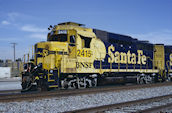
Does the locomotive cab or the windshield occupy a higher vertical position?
the windshield

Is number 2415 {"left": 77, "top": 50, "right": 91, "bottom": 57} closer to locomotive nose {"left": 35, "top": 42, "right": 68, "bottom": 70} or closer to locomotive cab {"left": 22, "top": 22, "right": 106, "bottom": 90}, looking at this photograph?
locomotive cab {"left": 22, "top": 22, "right": 106, "bottom": 90}

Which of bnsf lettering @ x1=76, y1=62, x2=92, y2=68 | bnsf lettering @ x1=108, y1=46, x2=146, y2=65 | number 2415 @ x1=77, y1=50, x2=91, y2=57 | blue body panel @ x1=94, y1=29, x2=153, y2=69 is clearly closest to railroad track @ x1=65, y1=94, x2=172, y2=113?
bnsf lettering @ x1=76, y1=62, x2=92, y2=68

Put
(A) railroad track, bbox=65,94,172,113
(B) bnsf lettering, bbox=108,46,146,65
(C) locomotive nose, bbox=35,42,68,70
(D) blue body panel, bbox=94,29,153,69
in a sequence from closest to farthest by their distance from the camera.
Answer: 1. (A) railroad track, bbox=65,94,172,113
2. (C) locomotive nose, bbox=35,42,68,70
3. (D) blue body panel, bbox=94,29,153,69
4. (B) bnsf lettering, bbox=108,46,146,65

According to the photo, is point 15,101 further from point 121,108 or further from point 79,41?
point 79,41

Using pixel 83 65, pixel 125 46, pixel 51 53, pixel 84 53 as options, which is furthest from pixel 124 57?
pixel 51 53

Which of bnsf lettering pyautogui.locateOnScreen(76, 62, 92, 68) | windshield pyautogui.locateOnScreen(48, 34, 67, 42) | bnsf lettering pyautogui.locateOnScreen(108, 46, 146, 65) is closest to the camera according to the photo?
bnsf lettering pyautogui.locateOnScreen(76, 62, 92, 68)

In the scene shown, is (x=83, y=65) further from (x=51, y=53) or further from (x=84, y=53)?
(x=51, y=53)

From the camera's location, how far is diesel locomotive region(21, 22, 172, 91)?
1015cm

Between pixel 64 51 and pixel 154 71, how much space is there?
29.5 feet

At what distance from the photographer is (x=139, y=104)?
7.16 m

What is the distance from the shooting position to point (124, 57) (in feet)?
46.5

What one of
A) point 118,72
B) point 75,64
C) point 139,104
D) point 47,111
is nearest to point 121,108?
point 139,104

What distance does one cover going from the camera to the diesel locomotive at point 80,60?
33.3 ft

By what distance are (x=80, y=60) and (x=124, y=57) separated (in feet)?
14.0
